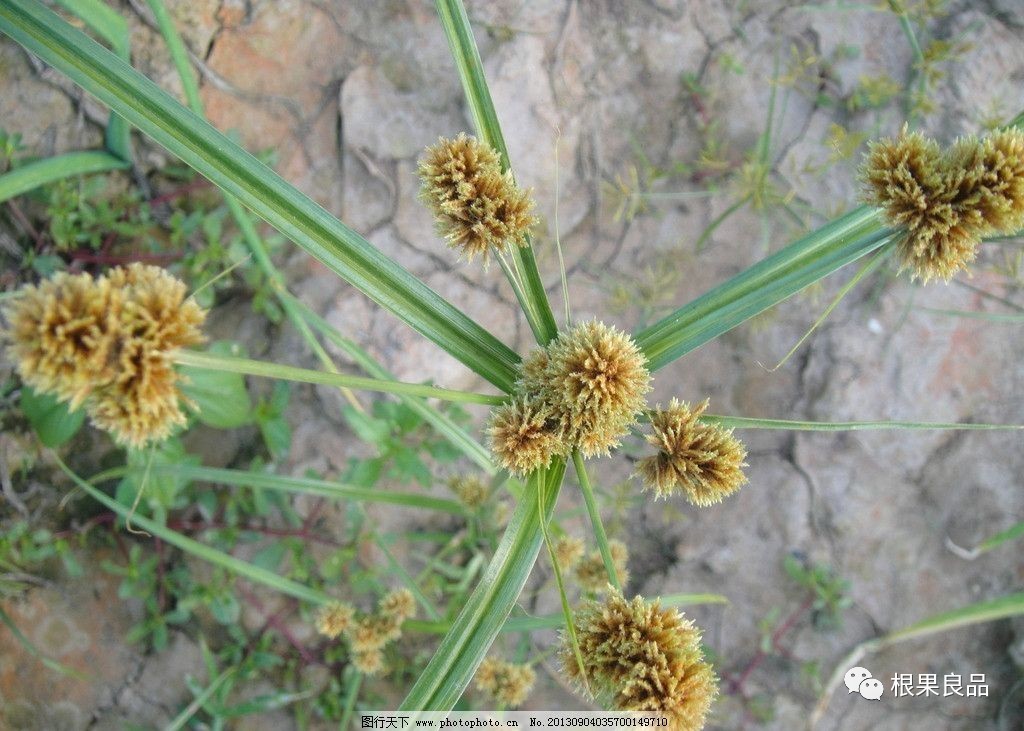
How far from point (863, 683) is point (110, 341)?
8.93 feet

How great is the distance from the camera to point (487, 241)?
1175 mm

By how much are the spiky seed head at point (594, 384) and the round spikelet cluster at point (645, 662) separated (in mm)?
284


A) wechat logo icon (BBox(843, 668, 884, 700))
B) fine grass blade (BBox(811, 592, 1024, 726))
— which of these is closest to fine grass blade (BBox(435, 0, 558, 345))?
fine grass blade (BBox(811, 592, 1024, 726))

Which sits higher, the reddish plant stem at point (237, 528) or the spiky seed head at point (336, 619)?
the reddish plant stem at point (237, 528)

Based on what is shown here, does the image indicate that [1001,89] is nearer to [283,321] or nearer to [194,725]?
[283,321]

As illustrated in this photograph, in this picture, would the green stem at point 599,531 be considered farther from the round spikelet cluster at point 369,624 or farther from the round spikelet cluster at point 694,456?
the round spikelet cluster at point 369,624

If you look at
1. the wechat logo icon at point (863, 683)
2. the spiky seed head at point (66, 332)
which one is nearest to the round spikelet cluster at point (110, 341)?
the spiky seed head at point (66, 332)

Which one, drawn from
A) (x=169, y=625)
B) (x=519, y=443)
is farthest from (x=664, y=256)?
(x=169, y=625)

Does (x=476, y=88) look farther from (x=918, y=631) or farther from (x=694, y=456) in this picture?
(x=918, y=631)

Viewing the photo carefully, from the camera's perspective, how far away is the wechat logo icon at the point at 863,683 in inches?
97.3

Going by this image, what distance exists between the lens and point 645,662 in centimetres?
106

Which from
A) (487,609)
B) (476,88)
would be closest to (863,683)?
(487,609)

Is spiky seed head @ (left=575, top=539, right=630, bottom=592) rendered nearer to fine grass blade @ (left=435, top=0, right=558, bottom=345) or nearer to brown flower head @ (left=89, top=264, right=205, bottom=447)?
fine grass blade @ (left=435, top=0, right=558, bottom=345)

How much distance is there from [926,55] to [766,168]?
2.12ft
